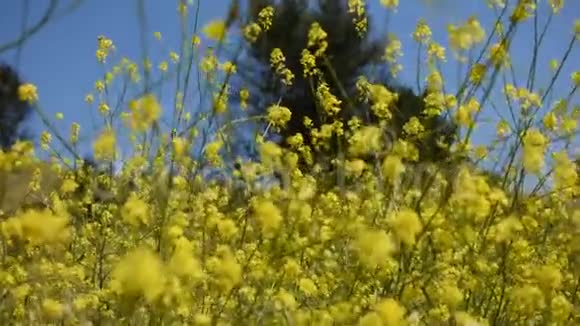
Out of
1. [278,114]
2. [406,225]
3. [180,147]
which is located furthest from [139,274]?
[278,114]

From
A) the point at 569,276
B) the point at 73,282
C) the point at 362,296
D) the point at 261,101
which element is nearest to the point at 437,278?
the point at 362,296

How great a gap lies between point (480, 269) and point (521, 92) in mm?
977

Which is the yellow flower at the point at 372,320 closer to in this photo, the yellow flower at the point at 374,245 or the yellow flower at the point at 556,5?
the yellow flower at the point at 374,245

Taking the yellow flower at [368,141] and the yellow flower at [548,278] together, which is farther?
the yellow flower at [368,141]

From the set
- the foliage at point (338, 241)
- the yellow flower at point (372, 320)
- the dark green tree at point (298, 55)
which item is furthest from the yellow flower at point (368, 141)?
the dark green tree at point (298, 55)

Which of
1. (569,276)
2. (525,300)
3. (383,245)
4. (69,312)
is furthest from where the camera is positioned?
(569,276)

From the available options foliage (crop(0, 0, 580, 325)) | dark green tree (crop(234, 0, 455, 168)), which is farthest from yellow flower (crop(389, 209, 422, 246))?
dark green tree (crop(234, 0, 455, 168))

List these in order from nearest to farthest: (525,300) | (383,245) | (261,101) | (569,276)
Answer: (383,245) < (525,300) < (569,276) < (261,101)

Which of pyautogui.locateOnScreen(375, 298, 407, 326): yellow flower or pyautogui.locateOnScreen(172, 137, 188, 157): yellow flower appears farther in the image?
pyautogui.locateOnScreen(172, 137, 188, 157): yellow flower

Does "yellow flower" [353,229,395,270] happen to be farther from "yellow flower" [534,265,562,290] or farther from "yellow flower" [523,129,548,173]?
"yellow flower" [523,129,548,173]

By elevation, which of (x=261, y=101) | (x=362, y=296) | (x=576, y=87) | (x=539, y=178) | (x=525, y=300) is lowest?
(x=525, y=300)

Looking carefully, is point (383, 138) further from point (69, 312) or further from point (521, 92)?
point (69, 312)

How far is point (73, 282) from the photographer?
3.86m

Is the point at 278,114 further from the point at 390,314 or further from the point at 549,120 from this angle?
the point at 390,314
